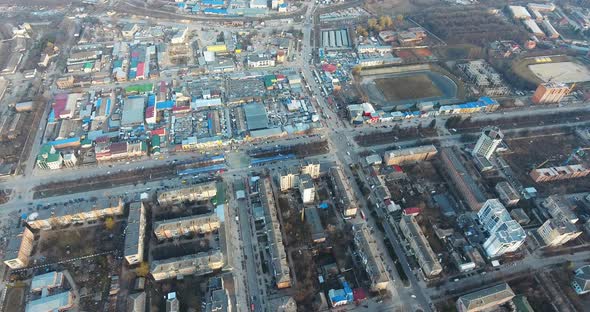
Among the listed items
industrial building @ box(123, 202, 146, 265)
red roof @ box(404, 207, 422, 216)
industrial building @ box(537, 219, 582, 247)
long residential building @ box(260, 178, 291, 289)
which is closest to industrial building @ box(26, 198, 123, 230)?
industrial building @ box(123, 202, 146, 265)

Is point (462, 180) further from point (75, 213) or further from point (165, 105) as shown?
point (75, 213)

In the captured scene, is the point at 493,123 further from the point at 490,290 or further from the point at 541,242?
the point at 490,290

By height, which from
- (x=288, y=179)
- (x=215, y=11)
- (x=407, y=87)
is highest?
(x=215, y=11)

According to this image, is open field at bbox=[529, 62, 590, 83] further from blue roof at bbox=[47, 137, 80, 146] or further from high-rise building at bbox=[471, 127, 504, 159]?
blue roof at bbox=[47, 137, 80, 146]

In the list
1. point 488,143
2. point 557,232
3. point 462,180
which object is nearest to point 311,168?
point 462,180

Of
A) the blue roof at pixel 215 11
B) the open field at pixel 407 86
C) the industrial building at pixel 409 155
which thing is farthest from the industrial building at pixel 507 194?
the blue roof at pixel 215 11

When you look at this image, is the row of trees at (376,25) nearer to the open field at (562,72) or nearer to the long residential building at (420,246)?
the open field at (562,72)
